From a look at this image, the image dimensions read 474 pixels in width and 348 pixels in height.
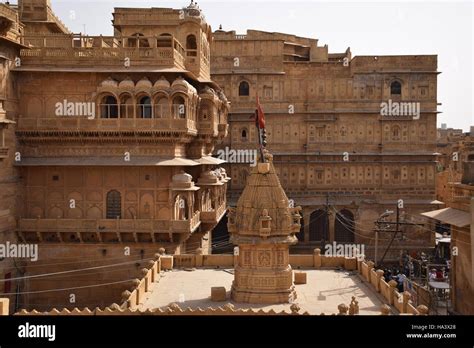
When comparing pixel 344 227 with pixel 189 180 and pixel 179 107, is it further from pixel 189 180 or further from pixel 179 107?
pixel 179 107

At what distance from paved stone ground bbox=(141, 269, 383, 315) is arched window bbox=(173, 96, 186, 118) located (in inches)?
317

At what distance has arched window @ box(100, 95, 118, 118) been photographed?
2698 cm

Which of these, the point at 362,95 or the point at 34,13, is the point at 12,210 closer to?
the point at 34,13

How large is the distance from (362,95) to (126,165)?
24.5m

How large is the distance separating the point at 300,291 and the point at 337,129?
90.5ft

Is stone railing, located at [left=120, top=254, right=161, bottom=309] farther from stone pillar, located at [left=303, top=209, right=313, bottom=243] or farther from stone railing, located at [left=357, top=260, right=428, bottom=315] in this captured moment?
stone pillar, located at [left=303, top=209, right=313, bottom=243]

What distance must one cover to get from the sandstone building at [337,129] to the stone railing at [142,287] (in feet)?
79.3

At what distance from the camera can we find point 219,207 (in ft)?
110

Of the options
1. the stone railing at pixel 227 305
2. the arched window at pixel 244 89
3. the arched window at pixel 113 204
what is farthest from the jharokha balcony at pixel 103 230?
the arched window at pixel 244 89

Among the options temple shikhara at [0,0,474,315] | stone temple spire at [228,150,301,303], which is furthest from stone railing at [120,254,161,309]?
stone temple spire at [228,150,301,303]

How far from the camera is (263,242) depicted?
17.3 meters

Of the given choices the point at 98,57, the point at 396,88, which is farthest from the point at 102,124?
the point at 396,88
